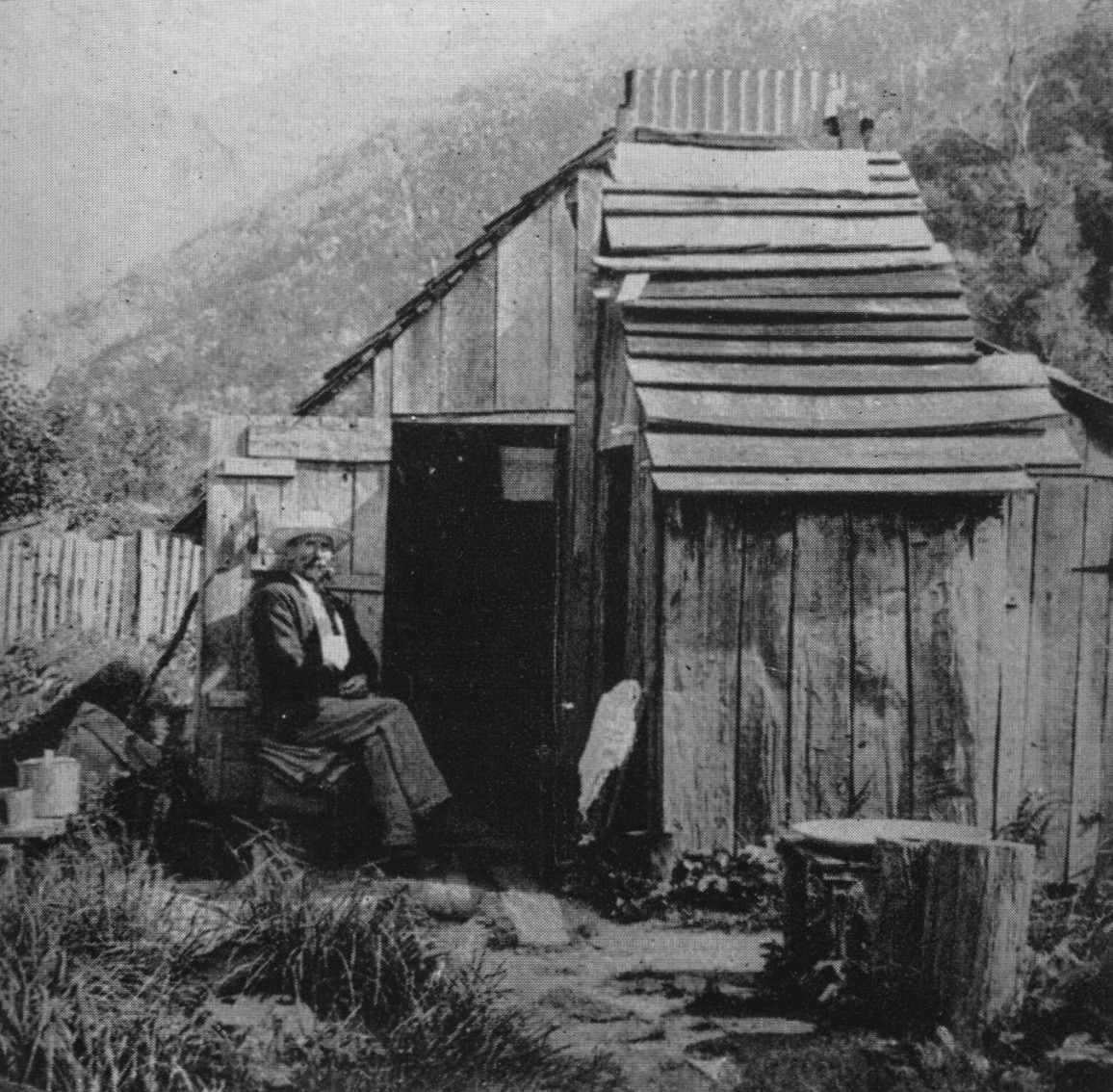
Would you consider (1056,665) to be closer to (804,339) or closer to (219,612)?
(804,339)

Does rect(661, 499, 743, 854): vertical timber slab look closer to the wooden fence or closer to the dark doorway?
the dark doorway

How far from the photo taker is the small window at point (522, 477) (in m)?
9.94

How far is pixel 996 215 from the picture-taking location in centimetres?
1805

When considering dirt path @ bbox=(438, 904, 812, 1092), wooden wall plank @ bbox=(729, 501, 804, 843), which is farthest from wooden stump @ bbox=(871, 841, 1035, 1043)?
wooden wall plank @ bbox=(729, 501, 804, 843)

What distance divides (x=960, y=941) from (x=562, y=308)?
496cm

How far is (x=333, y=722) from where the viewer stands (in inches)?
259

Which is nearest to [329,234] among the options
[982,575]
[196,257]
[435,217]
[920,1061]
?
[435,217]

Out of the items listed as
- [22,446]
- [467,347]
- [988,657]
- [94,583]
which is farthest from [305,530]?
[22,446]

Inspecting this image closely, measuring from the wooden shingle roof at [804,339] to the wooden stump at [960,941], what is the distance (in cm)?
241

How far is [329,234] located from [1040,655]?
29640 mm

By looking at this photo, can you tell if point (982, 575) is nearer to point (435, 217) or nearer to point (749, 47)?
point (435, 217)

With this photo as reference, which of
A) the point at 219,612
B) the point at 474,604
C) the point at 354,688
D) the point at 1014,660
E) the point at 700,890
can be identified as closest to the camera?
the point at 700,890

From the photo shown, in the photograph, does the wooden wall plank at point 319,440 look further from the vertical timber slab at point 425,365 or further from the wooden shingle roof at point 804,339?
the wooden shingle roof at point 804,339

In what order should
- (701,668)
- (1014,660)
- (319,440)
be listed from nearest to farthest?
(701,668), (1014,660), (319,440)
